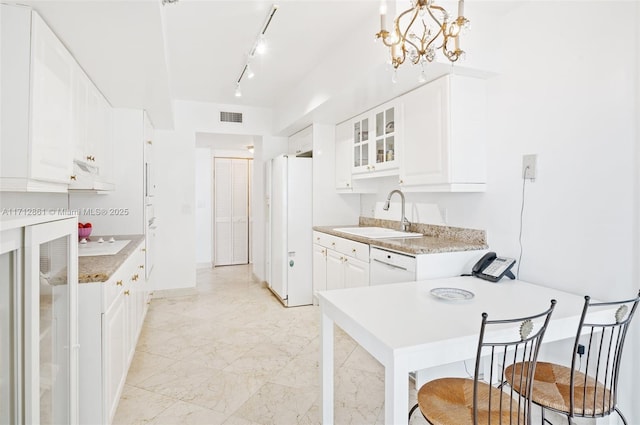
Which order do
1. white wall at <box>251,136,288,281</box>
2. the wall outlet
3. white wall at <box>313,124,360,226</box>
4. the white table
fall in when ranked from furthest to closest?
white wall at <box>251,136,288,281</box> < white wall at <box>313,124,360,226</box> < the wall outlet < the white table

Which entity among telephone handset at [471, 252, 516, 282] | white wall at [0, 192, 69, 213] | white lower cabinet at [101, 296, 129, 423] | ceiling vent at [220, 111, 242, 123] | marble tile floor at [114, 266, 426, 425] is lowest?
marble tile floor at [114, 266, 426, 425]

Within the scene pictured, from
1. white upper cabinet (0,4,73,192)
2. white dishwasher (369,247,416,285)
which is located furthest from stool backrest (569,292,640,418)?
white upper cabinet (0,4,73,192)

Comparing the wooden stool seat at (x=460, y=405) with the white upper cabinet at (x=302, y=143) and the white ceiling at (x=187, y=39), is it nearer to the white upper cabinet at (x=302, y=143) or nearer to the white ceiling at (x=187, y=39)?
the white ceiling at (x=187, y=39)

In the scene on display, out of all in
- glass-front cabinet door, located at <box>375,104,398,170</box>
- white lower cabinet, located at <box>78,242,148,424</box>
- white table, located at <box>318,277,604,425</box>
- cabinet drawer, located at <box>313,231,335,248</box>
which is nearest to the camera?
white table, located at <box>318,277,604,425</box>

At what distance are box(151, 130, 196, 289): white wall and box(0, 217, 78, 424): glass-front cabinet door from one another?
3.23 m

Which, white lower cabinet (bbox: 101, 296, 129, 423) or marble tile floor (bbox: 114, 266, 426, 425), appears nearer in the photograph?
white lower cabinet (bbox: 101, 296, 129, 423)

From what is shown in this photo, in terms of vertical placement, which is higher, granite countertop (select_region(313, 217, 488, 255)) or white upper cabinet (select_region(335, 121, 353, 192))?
white upper cabinet (select_region(335, 121, 353, 192))

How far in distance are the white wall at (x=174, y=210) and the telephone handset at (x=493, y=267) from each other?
142 inches

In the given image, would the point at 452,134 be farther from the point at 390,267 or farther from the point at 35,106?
the point at 35,106

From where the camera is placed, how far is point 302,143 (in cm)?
458

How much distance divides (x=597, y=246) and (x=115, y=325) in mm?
2727

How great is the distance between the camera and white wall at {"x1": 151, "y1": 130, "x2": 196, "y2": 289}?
4516 millimetres

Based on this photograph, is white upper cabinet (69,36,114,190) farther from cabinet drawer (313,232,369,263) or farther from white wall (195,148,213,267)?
white wall (195,148,213,267)

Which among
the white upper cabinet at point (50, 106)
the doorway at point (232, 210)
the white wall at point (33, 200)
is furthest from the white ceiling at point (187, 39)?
the doorway at point (232, 210)
